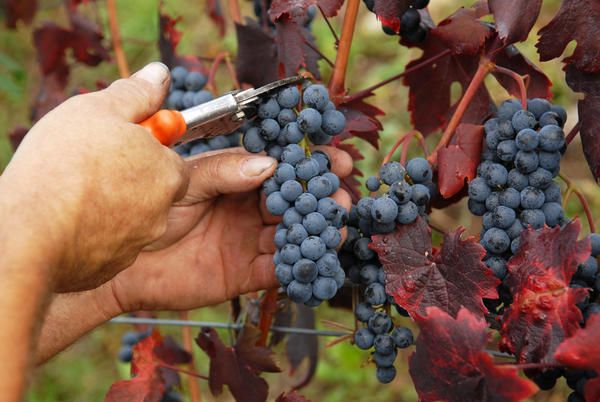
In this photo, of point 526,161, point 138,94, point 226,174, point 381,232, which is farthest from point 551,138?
point 138,94

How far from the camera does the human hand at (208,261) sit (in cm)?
133

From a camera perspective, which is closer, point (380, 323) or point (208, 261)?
point (380, 323)

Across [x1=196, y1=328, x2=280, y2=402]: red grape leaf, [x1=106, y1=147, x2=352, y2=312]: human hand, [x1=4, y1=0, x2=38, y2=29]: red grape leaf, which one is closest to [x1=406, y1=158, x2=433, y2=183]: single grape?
[x1=106, y1=147, x2=352, y2=312]: human hand

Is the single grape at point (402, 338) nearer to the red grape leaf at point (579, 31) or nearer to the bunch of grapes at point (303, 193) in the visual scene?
the bunch of grapes at point (303, 193)

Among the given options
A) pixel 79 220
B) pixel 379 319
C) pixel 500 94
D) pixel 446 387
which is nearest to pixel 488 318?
pixel 379 319

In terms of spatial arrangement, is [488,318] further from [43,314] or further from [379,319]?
[43,314]

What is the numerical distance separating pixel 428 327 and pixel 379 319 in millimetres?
270

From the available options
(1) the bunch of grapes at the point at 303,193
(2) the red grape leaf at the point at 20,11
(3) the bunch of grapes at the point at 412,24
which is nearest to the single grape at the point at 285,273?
(1) the bunch of grapes at the point at 303,193

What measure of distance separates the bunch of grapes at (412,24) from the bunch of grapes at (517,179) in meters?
0.24

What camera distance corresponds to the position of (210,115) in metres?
1.09

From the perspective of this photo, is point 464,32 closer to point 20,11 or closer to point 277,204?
point 277,204

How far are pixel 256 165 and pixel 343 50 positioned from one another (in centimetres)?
26

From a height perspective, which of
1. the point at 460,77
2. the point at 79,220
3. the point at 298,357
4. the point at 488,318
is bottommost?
the point at 298,357

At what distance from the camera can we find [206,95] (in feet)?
4.58
